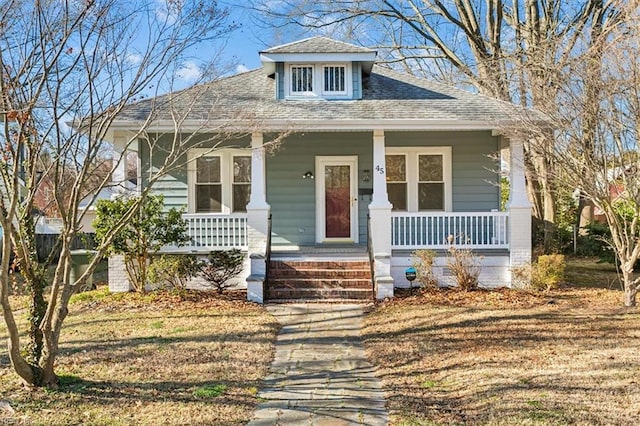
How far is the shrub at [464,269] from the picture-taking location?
10.6 metres

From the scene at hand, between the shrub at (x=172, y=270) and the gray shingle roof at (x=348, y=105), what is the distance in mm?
2746

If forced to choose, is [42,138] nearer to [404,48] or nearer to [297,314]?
[297,314]

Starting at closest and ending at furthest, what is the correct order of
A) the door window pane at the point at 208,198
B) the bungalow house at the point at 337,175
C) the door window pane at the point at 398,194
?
the bungalow house at the point at 337,175, the door window pane at the point at 208,198, the door window pane at the point at 398,194

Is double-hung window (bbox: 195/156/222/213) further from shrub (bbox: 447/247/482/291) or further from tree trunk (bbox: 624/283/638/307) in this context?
tree trunk (bbox: 624/283/638/307)

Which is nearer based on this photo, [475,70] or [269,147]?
[269,147]

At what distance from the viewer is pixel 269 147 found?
1147 centimetres

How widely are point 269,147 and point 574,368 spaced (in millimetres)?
7509

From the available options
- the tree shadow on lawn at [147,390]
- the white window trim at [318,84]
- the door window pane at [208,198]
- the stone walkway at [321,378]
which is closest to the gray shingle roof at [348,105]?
the white window trim at [318,84]

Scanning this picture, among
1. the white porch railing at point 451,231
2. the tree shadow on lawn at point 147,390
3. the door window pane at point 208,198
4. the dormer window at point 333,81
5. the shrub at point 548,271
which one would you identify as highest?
the dormer window at point 333,81

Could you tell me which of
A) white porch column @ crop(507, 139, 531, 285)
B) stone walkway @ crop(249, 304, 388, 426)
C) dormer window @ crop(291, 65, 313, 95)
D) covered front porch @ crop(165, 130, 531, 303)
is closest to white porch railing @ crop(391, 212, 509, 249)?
covered front porch @ crop(165, 130, 531, 303)

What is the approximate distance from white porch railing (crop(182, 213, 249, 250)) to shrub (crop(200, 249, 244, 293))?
0.41 metres

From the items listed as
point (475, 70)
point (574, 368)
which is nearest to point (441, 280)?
point (574, 368)

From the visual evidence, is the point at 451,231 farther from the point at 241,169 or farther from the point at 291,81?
the point at 241,169

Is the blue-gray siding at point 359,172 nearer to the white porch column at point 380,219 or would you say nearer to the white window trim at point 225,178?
the white window trim at point 225,178
